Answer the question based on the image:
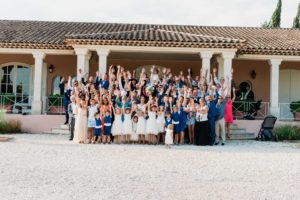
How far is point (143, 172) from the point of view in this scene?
7219mm

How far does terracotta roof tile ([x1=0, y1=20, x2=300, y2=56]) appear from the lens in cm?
1455

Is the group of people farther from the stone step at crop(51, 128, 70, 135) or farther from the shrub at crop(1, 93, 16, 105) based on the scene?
the shrub at crop(1, 93, 16, 105)

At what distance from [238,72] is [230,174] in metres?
11.6

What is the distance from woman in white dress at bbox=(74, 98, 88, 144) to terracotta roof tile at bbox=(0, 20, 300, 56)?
12.0 ft

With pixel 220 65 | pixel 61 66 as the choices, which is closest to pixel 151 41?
pixel 220 65

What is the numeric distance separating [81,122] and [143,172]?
4.85 m

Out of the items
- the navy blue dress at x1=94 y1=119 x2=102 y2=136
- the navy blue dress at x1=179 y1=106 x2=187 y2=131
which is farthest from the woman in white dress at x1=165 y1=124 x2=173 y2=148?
the navy blue dress at x1=94 y1=119 x2=102 y2=136

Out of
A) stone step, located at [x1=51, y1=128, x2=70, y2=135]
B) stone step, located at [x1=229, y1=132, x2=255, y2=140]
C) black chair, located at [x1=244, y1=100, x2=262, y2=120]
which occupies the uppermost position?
black chair, located at [x1=244, y1=100, x2=262, y2=120]

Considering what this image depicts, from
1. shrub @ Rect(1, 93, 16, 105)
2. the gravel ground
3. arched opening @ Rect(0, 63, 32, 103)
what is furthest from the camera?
arched opening @ Rect(0, 63, 32, 103)

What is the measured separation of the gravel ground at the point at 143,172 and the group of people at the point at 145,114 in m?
0.79

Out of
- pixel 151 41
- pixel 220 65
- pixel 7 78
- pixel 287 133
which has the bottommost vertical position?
pixel 287 133

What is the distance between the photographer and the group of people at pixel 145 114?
11656 mm

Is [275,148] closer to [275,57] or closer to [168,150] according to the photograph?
[168,150]

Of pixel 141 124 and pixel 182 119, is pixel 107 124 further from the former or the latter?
pixel 182 119
